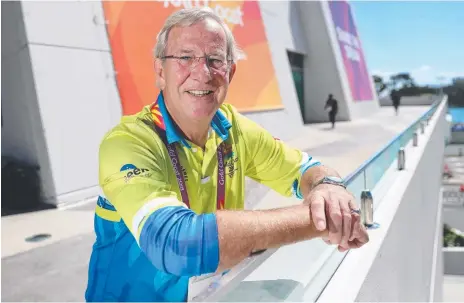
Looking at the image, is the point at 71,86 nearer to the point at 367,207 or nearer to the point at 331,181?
the point at 367,207

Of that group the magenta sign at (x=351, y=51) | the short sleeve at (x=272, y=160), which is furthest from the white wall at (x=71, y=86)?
the magenta sign at (x=351, y=51)

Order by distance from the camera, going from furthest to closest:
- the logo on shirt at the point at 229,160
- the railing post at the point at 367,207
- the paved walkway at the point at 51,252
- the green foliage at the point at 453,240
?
1. the green foliage at the point at 453,240
2. the paved walkway at the point at 51,252
3. the railing post at the point at 367,207
4. the logo on shirt at the point at 229,160

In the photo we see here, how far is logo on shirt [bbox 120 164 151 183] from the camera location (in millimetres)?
1475

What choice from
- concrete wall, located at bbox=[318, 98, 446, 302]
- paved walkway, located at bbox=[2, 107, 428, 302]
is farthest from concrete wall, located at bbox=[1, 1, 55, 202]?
concrete wall, located at bbox=[318, 98, 446, 302]

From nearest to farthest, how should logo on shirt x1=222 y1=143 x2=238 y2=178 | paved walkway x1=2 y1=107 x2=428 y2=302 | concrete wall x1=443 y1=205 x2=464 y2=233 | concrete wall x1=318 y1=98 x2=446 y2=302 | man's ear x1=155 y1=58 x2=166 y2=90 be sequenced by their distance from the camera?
man's ear x1=155 y1=58 x2=166 y2=90 < logo on shirt x1=222 y1=143 x2=238 y2=178 < concrete wall x1=318 y1=98 x2=446 y2=302 < paved walkway x1=2 y1=107 x2=428 y2=302 < concrete wall x1=443 y1=205 x2=464 y2=233

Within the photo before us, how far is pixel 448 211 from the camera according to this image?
90.4 ft

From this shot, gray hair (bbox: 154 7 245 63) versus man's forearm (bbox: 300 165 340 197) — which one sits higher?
gray hair (bbox: 154 7 245 63)

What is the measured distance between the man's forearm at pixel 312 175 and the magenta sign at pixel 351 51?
21.5m

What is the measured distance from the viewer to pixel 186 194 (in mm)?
1734

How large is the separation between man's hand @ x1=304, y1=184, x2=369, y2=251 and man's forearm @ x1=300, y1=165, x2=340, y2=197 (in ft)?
0.99

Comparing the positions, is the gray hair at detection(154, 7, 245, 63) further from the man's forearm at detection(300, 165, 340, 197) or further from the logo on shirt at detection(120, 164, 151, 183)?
the man's forearm at detection(300, 165, 340, 197)

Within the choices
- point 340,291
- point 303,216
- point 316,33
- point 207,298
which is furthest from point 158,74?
point 316,33

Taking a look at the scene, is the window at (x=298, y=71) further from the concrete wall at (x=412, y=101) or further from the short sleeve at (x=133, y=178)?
the short sleeve at (x=133, y=178)

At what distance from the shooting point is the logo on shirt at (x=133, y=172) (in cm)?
147
